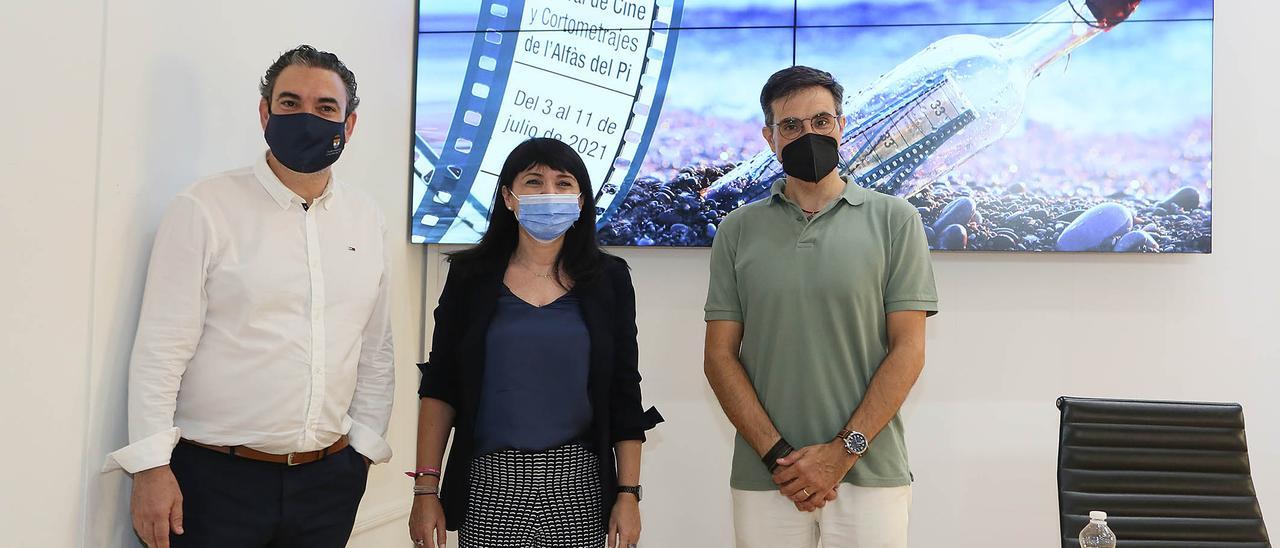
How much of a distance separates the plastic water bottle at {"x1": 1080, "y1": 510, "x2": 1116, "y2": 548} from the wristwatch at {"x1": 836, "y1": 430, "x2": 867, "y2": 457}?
0.47 metres

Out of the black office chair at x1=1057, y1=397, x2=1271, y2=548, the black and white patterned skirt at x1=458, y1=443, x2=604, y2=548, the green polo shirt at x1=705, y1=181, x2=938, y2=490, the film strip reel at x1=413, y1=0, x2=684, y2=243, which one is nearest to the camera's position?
the black and white patterned skirt at x1=458, y1=443, x2=604, y2=548

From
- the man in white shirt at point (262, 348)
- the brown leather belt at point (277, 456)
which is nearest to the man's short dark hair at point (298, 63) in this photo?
the man in white shirt at point (262, 348)

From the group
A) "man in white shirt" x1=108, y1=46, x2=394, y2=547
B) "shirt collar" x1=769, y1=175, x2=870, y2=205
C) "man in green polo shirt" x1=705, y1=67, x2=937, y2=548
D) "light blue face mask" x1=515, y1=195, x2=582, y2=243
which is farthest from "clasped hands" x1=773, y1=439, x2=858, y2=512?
"man in white shirt" x1=108, y1=46, x2=394, y2=547

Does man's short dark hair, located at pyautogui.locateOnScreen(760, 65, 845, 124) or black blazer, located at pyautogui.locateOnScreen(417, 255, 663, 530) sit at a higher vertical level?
man's short dark hair, located at pyautogui.locateOnScreen(760, 65, 845, 124)

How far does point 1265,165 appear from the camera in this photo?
322cm

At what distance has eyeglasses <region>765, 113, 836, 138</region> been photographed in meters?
2.35

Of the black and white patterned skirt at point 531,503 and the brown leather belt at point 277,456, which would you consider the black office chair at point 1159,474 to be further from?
the brown leather belt at point 277,456

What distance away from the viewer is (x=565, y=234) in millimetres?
2293

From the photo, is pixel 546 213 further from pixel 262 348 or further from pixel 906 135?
pixel 906 135

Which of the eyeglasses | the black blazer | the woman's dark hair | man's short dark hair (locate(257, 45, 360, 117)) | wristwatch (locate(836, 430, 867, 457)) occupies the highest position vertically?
man's short dark hair (locate(257, 45, 360, 117))

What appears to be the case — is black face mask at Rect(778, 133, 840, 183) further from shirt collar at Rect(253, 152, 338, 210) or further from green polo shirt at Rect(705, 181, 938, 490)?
shirt collar at Rect(253, 152, 338, 210)

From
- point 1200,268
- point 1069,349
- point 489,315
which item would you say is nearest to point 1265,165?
point 1200,268

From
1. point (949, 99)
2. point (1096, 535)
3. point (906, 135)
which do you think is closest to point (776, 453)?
point (1096, 535)

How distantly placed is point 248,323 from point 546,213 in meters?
0.66
